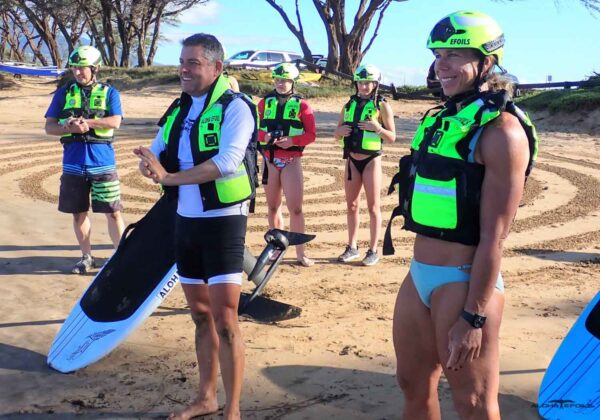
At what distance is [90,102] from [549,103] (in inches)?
605

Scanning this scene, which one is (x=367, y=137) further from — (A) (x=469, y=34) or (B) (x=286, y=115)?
(A) (x=469, y=34)

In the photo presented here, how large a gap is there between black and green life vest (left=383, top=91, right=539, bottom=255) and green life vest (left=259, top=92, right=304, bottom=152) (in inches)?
154

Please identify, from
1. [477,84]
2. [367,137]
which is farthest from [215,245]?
[367,137]

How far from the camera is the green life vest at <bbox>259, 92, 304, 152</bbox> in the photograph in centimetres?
639

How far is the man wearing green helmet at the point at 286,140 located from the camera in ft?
20.8

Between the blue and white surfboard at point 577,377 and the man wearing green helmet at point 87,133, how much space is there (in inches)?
158

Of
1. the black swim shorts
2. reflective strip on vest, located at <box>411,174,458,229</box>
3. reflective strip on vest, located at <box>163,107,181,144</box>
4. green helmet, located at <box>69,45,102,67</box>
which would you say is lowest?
the black swim shorts

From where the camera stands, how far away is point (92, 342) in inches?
171

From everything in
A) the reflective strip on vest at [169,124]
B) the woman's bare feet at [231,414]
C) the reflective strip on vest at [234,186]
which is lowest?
the woman's bare feet at [231,414]

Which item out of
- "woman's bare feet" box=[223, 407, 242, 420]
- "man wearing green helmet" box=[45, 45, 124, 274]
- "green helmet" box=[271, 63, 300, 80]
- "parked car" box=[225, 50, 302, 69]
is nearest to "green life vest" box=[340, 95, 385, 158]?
"green helmet" box=[271, 63, 300, 80]

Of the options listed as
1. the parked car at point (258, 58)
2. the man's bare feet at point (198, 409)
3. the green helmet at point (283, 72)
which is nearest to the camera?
the man's bare feet at point (198, 409)

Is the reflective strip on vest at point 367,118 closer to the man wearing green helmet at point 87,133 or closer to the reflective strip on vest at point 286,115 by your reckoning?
the reflective strip on vest at point 286,115

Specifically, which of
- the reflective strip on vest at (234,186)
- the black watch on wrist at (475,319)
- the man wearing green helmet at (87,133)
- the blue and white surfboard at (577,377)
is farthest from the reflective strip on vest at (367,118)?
the black watch on wrist at (475,319)

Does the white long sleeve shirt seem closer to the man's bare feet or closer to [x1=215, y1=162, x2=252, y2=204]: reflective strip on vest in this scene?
[x1=215, y1=162, x2=252, y2=204]: reflective strip on vest
